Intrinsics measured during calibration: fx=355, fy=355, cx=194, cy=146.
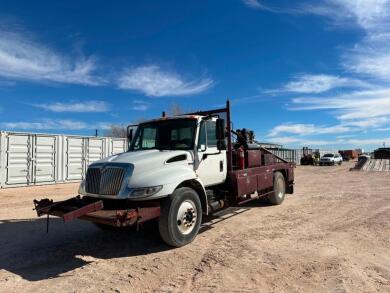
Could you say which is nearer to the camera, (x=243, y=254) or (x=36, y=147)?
(x=243, y=254)

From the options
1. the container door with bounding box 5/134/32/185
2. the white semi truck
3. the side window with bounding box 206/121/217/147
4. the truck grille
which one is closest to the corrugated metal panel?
the container door with bounding box 5/134/32/185

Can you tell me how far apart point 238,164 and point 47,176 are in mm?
12610

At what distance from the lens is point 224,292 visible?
4.44 m

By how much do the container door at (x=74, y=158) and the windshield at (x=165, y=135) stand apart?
12140mm

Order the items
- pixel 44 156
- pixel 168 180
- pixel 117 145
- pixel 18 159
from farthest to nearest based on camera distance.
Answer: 1. pixel 117 145
2. pixel 44 156
3. pixel 18 159
4. pixel 168 180

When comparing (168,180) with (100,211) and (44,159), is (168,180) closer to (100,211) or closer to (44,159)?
(100,211)

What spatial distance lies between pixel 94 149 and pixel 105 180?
1476 cm

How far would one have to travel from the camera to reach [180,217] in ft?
20.6

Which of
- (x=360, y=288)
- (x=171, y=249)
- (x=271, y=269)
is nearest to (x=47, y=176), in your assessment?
(x=171, y=249)

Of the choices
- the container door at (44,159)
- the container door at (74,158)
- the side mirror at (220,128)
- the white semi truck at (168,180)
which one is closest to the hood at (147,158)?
the white semi truck at (168,180)

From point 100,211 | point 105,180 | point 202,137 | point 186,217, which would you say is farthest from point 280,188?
point 100,211

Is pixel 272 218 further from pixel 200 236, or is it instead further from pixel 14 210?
pixel 14 210

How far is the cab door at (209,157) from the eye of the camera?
7.23 m

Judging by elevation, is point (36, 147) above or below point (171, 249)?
above
